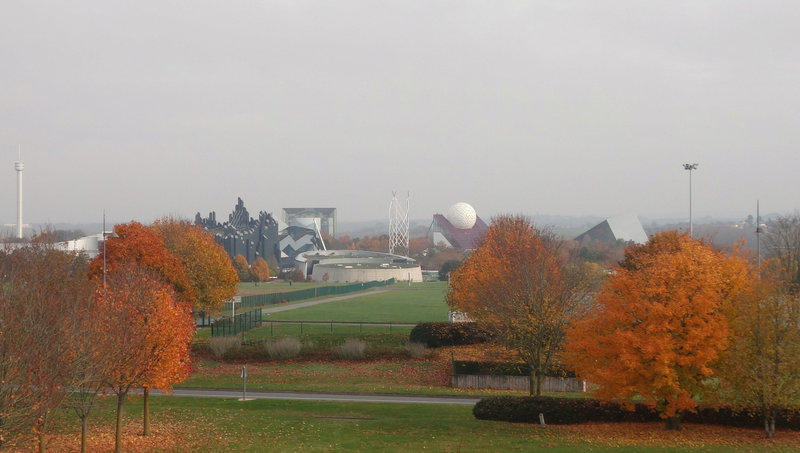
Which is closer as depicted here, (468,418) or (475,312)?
(468,418)

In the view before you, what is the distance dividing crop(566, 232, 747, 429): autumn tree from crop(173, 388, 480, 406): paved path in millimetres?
7917

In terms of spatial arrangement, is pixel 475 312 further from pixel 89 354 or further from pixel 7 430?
pixel 7 430

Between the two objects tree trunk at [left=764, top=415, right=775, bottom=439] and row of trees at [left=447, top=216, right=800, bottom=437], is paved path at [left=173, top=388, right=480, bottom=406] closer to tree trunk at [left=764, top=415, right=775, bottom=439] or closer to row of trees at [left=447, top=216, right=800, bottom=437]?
row of trees at [left=447, top=216, right=800, bottom=437]

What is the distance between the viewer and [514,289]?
3131cm

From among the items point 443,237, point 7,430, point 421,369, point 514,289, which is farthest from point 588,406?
point 443,237

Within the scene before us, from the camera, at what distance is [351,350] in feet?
129

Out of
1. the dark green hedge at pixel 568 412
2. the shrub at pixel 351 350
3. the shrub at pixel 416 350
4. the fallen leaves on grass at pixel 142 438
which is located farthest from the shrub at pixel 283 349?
the dark green hedge at pixel 568 412

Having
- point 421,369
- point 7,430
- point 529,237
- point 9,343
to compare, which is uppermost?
point 529,237

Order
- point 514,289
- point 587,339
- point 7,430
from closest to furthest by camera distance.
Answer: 1. point 7,430
2. point 587,339
3. point 514,289

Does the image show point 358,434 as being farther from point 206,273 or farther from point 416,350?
point 206,273

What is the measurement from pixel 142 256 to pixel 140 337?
941 inches

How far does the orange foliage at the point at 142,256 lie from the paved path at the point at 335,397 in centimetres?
1319

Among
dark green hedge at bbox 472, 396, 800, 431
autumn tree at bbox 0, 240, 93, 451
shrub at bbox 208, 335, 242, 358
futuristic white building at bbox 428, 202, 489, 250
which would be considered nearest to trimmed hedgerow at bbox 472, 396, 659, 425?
dark green hedge at bbox 472, 396, 800, 431

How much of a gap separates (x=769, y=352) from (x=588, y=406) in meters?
5.71
